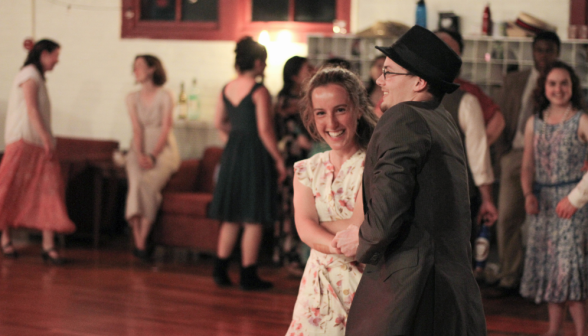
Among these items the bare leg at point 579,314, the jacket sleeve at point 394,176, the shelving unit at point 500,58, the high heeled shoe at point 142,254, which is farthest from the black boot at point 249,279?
the jacket sleeve at point 394,176

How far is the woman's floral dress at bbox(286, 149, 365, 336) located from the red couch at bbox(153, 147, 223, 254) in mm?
3419

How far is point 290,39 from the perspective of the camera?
6.49 m

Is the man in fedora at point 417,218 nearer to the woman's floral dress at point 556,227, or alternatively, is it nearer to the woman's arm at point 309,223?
the woman's arm at point 309,223

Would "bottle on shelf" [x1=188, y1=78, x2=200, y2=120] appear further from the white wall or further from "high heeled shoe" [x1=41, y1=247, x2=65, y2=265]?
"high heeled shoe" [x1=41, y1=247, x2=65, y2=265]

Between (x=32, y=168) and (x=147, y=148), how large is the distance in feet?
3.14

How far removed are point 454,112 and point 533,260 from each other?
37.8 inches

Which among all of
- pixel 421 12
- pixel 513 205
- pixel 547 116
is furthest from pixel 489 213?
pixel 421 12

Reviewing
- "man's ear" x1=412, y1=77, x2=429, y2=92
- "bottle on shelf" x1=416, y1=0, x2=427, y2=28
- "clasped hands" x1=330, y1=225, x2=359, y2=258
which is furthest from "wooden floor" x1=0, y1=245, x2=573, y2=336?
"bottle on shelf" x1=416, y1=0, x2=427, y2=28

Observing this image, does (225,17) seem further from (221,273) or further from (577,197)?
(577,197)

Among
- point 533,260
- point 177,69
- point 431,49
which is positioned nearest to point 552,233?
point 533,260

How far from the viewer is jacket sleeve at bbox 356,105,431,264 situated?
4.92 feet

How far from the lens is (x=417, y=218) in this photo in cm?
155

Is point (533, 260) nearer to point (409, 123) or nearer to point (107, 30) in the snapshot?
point (409, 123)

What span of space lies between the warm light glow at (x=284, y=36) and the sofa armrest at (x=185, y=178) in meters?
1.48
